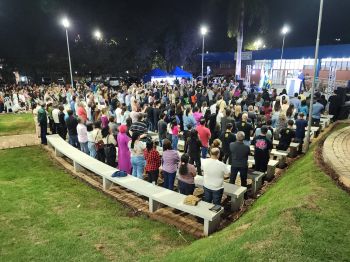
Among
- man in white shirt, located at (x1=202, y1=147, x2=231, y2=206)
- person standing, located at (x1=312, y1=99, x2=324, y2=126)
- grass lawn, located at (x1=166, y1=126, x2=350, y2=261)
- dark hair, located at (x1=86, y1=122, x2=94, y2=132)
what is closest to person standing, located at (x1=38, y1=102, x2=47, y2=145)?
dark hair, located at (x1=86, y1=122, x2=94, y2=132)

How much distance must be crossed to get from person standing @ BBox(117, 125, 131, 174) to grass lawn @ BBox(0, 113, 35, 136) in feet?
32.1

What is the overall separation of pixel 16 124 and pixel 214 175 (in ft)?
53.2

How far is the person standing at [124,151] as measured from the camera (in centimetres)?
835

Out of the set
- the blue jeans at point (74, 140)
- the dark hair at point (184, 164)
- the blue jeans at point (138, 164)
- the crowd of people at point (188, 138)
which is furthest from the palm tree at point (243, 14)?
the dark hair at point (184, 164)

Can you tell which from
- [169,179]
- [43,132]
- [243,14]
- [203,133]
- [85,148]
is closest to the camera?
[169,179]

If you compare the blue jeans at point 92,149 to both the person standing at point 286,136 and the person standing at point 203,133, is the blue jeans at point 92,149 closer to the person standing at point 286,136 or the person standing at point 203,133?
the person standing at point 203,133

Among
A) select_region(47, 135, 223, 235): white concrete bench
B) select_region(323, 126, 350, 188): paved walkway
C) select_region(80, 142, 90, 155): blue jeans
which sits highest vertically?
select_region(323, 126, 350, 188): paved walkway

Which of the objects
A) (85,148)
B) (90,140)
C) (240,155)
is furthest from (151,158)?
(85,148)

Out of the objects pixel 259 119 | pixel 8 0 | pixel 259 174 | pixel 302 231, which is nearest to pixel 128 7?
pixel 8 0

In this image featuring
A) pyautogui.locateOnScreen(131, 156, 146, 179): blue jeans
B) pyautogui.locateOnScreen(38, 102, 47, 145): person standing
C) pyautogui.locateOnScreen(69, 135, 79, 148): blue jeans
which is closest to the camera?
pyautogui.locateOnScreen(131, 156, 146, 179): blue jeans

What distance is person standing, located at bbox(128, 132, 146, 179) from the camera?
7.99 meters

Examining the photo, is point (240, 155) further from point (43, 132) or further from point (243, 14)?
point (243, 14)

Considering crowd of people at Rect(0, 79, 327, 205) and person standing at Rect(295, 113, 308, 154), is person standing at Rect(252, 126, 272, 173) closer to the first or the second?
Answer: crowd of people at Rect(0, 79, 327, 205)

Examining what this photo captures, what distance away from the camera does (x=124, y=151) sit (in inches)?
339
